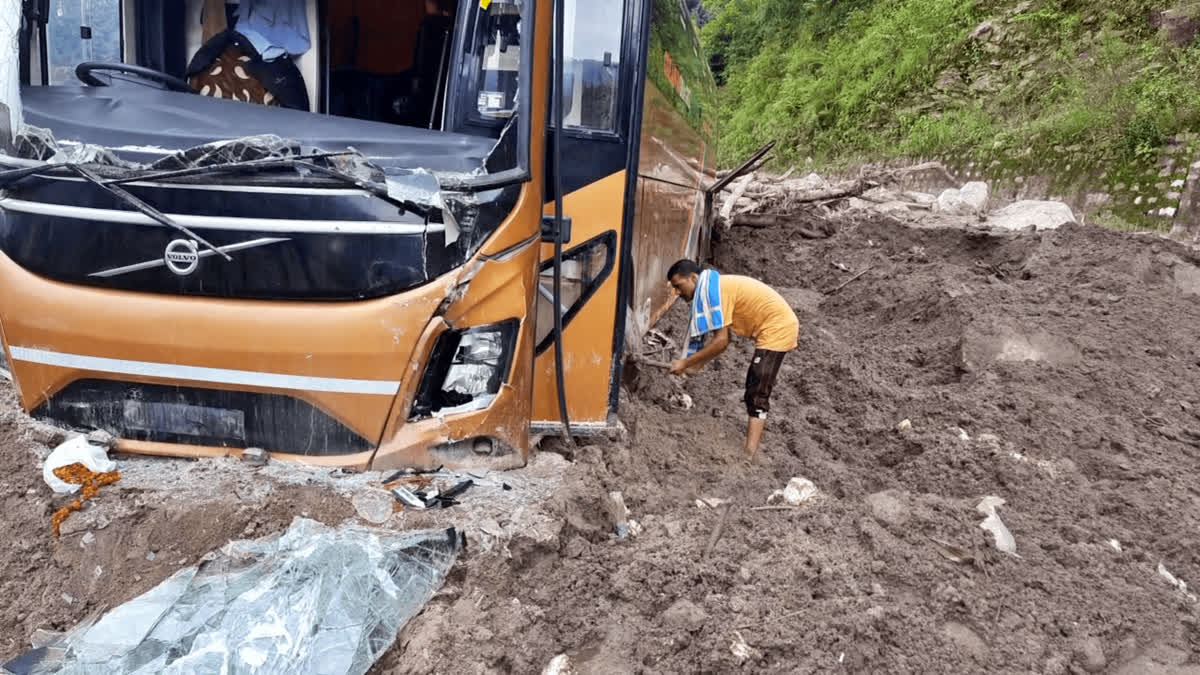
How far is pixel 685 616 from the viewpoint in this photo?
2.78 metres

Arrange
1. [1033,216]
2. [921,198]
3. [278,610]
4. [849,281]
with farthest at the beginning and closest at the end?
[921,198], [1033,216], [849,281], [278,610]

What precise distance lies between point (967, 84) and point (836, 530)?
13985 mm

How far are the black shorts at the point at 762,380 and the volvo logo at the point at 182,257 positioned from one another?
3.27 metres

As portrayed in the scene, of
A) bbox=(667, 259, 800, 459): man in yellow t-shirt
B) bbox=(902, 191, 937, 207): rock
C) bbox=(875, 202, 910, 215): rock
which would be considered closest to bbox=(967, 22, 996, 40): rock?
bbox=(902, 191, 937, 207): rock

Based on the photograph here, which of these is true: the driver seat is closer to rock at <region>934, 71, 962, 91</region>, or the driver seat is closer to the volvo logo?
the volvo logo

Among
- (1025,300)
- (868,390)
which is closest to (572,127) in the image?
(868,390)

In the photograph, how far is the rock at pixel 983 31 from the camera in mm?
15055

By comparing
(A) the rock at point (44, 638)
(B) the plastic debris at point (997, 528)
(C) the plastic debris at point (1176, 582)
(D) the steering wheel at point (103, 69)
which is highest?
(D) the steering wheel at point (103, 69)

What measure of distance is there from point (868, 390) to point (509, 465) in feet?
12.1

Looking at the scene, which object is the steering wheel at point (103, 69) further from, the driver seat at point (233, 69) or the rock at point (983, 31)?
the rock at point (983, 31)

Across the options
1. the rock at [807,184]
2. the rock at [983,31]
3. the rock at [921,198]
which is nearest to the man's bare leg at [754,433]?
the rock at [921,198]

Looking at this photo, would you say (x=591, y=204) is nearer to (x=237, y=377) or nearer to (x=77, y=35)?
(x=237, y=377)

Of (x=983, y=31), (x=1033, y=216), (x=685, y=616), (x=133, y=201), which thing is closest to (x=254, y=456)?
(x=133, y=201)

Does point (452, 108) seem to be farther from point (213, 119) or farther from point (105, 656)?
point (105, 656)
